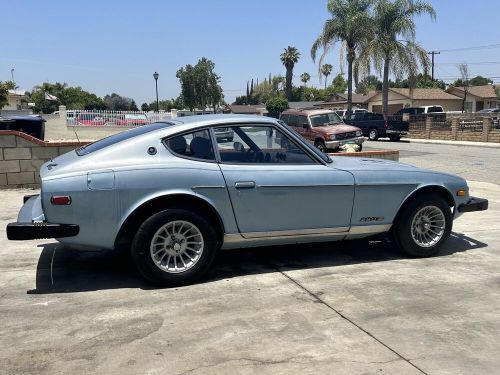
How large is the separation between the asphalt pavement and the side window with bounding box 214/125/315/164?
1.11m

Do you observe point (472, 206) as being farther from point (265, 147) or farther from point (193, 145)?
point (193, 145)

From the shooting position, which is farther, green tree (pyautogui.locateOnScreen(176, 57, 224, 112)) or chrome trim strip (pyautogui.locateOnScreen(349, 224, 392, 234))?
green tree (pyautogui.locateOnScreen(176, 57, 224, 112))

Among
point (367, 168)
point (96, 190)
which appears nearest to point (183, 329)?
point (96, 190)

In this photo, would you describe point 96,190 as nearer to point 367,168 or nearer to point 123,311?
point 123,311

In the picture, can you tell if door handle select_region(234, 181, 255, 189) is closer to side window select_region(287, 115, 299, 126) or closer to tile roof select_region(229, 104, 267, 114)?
side window select_region(287, 115, 299, 126)

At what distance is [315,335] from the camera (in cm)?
373

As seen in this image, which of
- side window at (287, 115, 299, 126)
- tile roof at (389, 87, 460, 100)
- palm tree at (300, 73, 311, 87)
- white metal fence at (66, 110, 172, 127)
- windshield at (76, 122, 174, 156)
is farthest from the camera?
palm tree at (300, 73, 311, 87)

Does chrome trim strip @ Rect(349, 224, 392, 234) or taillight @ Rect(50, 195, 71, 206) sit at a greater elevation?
taillight @ Rect(50, 195, 71, 206)

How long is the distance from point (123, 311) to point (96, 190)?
1.04m

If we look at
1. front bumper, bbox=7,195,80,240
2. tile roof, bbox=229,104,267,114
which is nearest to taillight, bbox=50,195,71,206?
front bumper, bbox=7,195,80,240

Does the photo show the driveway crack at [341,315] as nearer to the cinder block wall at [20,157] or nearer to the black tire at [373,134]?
the cinder block wall at [20,157]

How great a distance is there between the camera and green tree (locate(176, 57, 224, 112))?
228ft

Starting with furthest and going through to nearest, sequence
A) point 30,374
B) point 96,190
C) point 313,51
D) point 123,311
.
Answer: point 313,51 < point 96,190 < point 123,311 < point 30,374

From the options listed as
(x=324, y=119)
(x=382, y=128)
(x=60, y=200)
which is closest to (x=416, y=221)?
(x=60, y=200)
